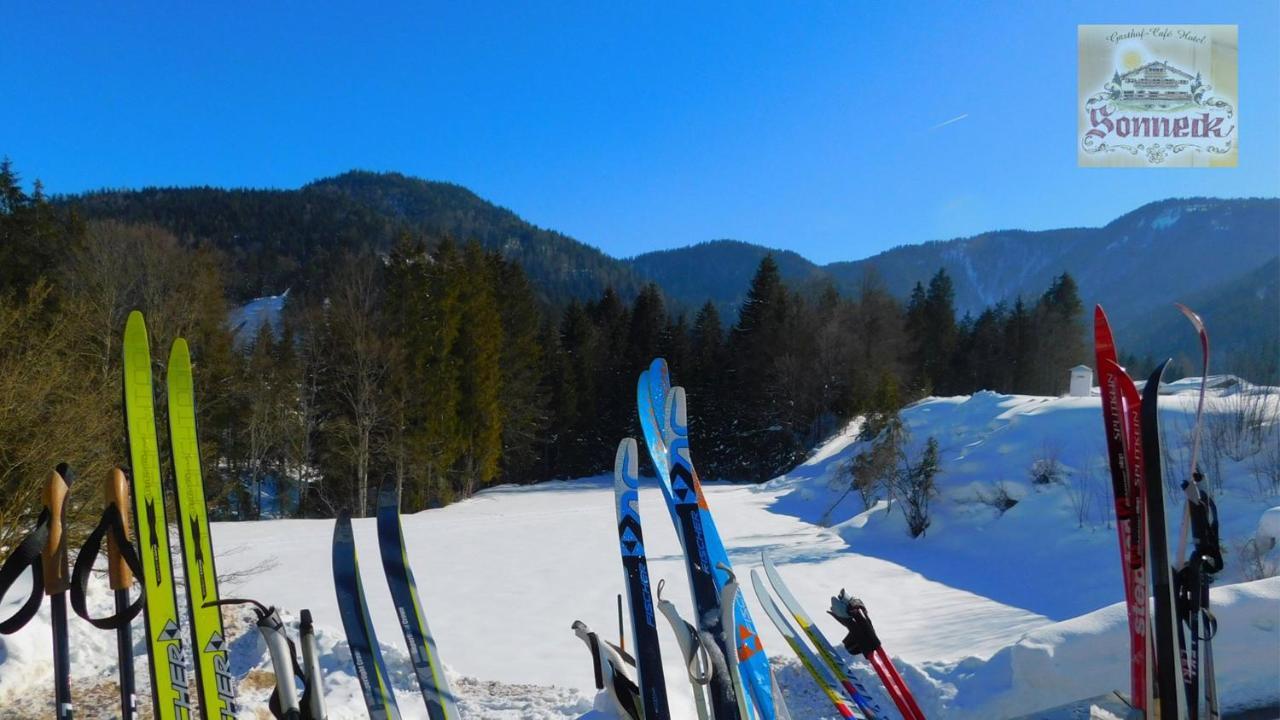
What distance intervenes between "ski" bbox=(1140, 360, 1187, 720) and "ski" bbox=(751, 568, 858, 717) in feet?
3.31

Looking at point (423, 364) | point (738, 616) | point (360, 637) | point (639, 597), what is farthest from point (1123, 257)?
point (360, 637)

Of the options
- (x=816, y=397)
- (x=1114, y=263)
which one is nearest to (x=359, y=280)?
(x=816, y=397)

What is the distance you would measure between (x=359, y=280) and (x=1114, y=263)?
130 meters

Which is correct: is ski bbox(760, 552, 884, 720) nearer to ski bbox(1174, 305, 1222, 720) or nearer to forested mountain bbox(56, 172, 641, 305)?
ski bbox(1174, 305, 1222, 720)

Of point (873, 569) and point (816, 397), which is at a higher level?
point (816, 397)

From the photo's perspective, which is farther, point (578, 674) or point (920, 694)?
point (578, 674)

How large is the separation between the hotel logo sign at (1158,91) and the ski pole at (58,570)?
651 centimetres

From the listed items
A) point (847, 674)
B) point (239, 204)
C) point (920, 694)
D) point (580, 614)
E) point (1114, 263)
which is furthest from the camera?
point (1114, 263)

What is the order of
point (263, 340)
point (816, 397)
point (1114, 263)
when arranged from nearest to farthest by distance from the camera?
point (263, 340), point (816, 397), point (1114, 263)

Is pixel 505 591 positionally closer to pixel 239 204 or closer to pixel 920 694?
pixel 920 694

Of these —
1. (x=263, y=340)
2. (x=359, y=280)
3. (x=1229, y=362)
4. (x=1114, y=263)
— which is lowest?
(x=1229, y=362)

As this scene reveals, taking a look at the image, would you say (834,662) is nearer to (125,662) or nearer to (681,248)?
(125,662)

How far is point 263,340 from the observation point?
60.3 ft

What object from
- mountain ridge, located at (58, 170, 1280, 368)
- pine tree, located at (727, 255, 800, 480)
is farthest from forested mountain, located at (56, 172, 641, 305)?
pine tree, located at (727, 255, 800, 480)
